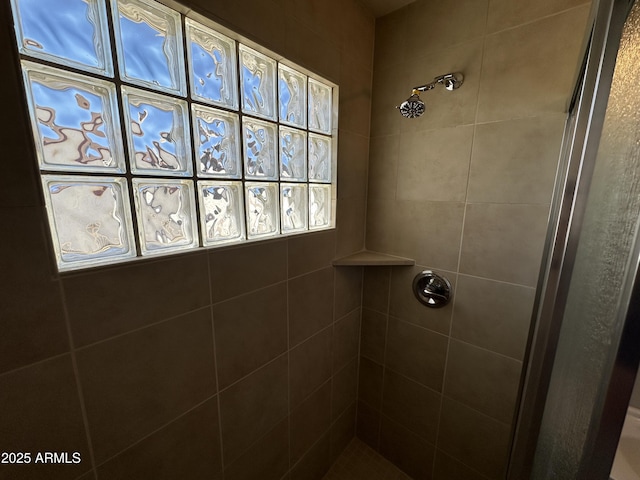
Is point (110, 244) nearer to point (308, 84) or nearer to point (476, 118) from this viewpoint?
point (308, 84)

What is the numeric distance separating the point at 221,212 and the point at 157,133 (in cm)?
27

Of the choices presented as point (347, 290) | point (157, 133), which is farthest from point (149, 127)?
point (347, 290)

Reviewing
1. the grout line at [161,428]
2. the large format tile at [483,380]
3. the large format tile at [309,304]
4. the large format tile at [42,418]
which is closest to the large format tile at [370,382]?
the large format tile at [483,380]

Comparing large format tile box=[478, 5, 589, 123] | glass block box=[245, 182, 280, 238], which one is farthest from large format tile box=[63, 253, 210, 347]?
large format tile box=[478, 5, 589, 123]

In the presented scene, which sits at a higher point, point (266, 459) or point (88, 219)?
point (88, 219)

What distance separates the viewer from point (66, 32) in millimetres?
532

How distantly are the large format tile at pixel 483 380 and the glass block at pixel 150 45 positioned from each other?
4.91 feet

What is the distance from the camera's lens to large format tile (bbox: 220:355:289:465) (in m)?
0.90

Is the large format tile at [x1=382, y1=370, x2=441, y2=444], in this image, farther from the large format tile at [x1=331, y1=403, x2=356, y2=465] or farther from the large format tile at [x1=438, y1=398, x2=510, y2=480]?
Answer: the large format tile at [x1=331, y1=403, x2=356, y2=465]

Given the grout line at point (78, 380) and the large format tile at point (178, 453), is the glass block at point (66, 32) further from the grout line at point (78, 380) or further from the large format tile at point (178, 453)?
the large format tile at point (178, 453)

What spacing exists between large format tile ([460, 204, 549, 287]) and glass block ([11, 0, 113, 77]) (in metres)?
1.29

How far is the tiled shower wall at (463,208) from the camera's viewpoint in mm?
908

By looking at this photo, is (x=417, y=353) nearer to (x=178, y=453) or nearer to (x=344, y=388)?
(x=344, y=388)

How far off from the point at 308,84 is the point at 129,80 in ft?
2.15
